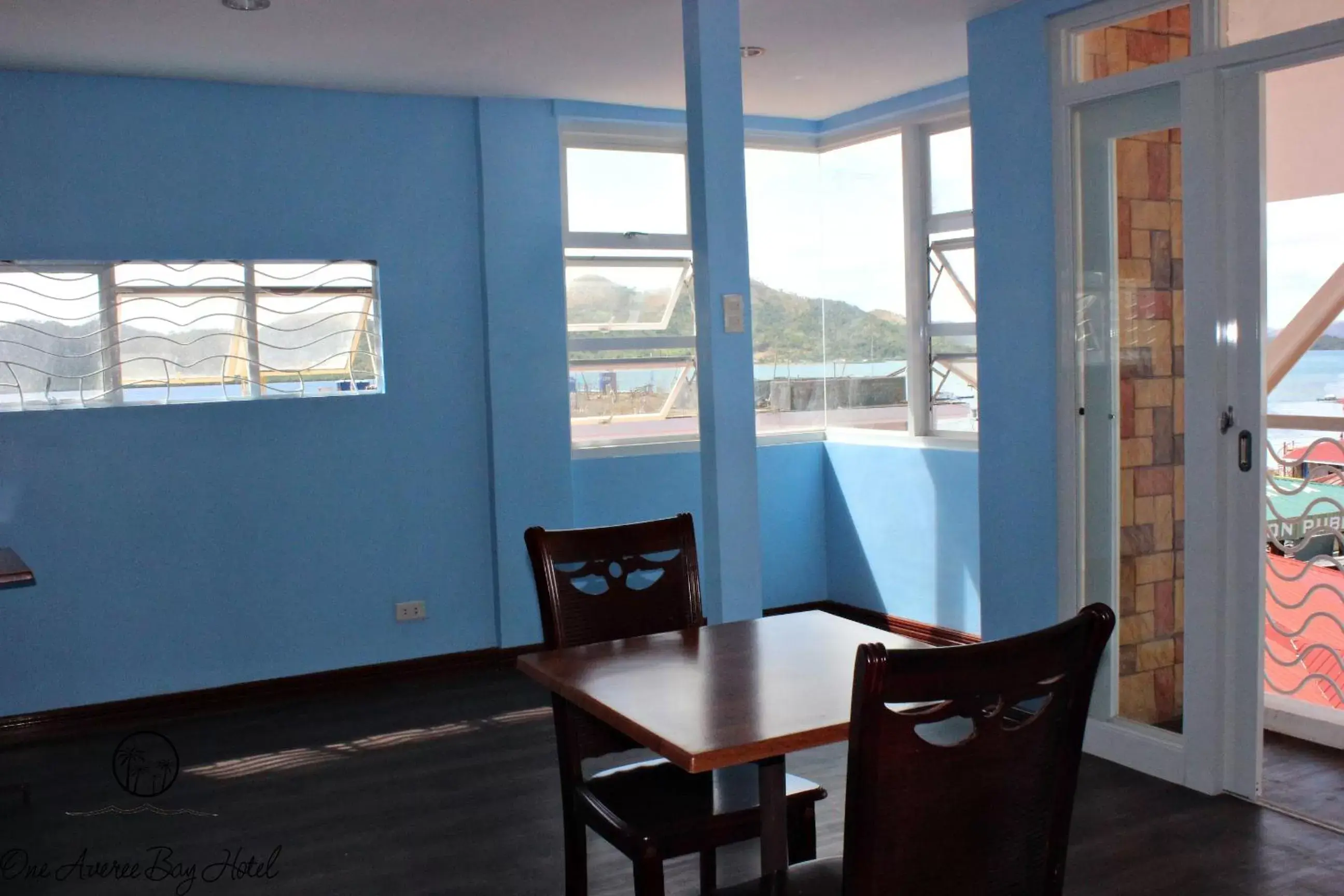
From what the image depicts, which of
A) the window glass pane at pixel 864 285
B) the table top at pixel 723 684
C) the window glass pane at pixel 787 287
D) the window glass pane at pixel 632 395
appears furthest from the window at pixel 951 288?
the table top at pixel 723 684

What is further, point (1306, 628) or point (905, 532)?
point (905, 532)

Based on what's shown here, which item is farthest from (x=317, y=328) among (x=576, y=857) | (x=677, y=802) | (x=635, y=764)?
(x=677, y=802)

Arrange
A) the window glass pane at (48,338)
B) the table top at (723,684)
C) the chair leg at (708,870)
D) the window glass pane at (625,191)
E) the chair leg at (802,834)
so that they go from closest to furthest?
1. the table top at (723,684)
2. the chair leg at (802,834)
3. the chair leg at (708,870)
4. the window glass pane at (48,338)
5. the window glass pane at (625,191)

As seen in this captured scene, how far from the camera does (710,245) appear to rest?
358 cm

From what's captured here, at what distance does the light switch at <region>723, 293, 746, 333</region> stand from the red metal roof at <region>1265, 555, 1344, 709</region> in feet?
6.51

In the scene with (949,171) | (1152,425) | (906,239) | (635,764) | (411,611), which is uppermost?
(949,171)

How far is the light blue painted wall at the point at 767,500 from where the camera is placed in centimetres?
522

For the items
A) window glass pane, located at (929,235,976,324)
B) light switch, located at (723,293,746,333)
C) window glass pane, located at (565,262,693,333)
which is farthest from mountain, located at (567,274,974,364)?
light switch, located at (723,293,746,333)

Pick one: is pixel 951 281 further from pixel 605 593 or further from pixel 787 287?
pixel 605 593

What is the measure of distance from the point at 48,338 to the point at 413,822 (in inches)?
96.9

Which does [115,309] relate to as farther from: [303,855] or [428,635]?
[303,855]

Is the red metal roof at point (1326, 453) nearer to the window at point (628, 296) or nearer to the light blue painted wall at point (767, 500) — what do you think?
the light blue painted wall at point (767, 500)

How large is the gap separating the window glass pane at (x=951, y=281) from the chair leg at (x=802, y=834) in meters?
3.02

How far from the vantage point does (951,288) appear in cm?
500
